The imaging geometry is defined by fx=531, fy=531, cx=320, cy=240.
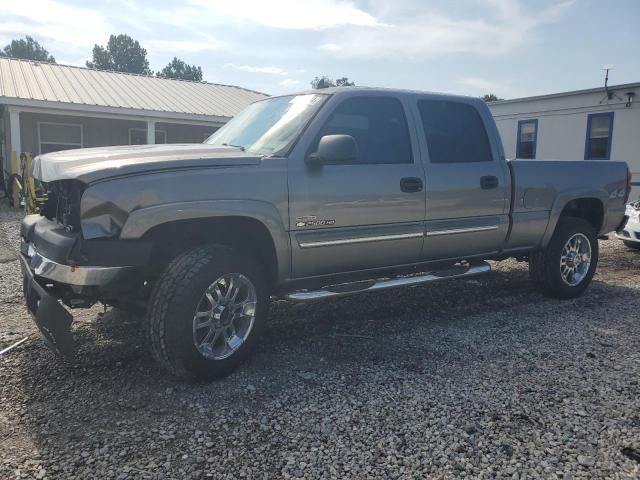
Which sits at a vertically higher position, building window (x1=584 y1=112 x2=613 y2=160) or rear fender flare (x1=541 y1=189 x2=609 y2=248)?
building window (x1=584 y1=112 x2=613 y2=160)

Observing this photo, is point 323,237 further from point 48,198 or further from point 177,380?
point 48,198

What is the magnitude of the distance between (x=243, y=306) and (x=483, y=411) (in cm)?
167

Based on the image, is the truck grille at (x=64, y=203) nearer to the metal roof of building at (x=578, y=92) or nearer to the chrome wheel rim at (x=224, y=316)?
the chrome wheel rim at (x=224, y=316)

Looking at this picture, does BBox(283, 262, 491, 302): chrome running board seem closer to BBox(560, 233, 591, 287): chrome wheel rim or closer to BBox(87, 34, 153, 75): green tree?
BBox(560, 233, 591, 287): chrome wheel rim

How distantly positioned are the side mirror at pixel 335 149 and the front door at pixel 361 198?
12 cm

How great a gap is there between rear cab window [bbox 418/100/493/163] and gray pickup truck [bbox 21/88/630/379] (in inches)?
0.6

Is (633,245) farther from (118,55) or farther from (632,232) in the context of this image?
(118,55)

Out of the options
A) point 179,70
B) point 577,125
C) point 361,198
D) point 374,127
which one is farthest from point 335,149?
point 179,70

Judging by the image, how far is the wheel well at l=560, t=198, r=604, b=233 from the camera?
588cm

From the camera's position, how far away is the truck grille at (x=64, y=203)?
3.28m

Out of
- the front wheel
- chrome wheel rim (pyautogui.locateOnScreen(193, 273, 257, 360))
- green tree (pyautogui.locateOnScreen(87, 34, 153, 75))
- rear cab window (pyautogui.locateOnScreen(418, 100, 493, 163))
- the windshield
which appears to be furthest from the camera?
green tree (pyautogui.locateOnScreen(87, 34, 153, 75))

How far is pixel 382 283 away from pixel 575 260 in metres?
2.78

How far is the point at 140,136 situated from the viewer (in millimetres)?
18219

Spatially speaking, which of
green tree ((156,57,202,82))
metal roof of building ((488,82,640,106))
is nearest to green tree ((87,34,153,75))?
green tree ((156,57,202,82))
